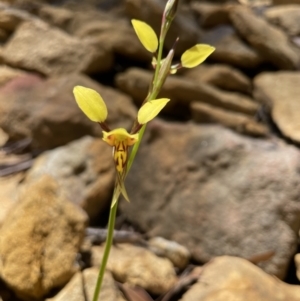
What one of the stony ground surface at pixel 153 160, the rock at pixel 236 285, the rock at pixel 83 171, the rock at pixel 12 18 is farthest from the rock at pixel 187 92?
the rock at pixel 236 285

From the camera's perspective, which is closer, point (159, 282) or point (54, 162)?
point (159, 282)

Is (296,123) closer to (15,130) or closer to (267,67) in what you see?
(267,67)

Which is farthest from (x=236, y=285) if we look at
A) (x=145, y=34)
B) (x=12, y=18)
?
(x=12, y=18)

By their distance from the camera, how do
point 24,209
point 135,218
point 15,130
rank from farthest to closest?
1. point 15,130
2. point 135,218
3. point 24,209

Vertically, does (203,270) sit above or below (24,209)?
below

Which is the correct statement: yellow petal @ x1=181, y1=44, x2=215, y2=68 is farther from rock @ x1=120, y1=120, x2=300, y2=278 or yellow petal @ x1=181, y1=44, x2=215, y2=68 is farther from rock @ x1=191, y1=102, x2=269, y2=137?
rock @ x1=191, y1=102, x2=269, y2=137

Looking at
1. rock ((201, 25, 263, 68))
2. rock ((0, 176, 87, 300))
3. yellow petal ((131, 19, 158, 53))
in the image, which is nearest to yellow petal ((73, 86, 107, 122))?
yellow petal ((131, 19, 158, 53))

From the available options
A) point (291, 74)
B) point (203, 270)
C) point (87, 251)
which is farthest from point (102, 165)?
point (291, 74)

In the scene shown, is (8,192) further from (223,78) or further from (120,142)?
(223,78)
